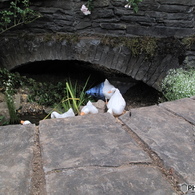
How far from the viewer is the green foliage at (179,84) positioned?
2.28 m

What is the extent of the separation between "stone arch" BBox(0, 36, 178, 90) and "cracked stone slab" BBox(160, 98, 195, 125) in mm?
1709

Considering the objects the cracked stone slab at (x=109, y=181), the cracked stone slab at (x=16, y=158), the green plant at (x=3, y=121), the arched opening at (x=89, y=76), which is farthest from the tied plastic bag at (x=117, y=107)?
the arched opening at (x=89, y=76)

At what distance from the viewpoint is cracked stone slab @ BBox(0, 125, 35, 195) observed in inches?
23.6

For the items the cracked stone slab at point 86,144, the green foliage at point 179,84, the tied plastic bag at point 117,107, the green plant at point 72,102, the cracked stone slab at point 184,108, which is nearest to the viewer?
the cracked stone slab at point 86,144

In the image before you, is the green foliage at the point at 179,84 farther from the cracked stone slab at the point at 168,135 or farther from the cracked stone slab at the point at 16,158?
the cracked stone slab at the point at 16,158

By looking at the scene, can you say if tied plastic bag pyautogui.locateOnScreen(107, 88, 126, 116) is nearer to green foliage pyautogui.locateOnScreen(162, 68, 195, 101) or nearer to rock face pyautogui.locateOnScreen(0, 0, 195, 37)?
green foliage pyautogui.locateOnScreen(162, 68, 195, 101)

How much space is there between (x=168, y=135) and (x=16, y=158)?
0.57 m

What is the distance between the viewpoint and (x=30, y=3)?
2775 millimetres

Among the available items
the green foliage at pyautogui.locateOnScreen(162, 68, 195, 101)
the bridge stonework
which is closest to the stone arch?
the bridge stonework

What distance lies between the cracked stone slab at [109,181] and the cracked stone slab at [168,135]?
3.3 inches

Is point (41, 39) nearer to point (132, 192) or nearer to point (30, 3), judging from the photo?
point (30, 3)

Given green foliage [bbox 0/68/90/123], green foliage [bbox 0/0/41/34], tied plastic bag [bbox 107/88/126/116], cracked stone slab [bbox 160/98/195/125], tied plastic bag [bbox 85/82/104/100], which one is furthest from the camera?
tied plastic bag [bbox 85/82/104/100]

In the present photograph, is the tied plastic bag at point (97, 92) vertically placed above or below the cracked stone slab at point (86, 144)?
below

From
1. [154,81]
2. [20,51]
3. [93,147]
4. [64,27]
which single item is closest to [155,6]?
[154,81]
